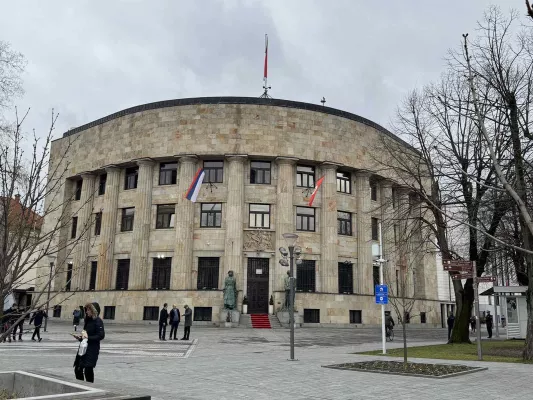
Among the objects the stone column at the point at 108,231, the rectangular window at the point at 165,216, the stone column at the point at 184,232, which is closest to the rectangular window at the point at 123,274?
the stone column at the point at 108,231

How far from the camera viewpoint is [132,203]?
145ft

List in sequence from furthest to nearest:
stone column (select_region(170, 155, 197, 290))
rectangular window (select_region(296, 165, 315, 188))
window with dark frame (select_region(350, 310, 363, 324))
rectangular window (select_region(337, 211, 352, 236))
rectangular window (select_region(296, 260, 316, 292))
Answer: rectangular window (select_region(337, 211, 352, 236)) → rectangular window (select_region(296, 165, 315, 188)) → window with dark frame (select_region(350, 310, 363, 324)) → rectangular window (select_region(296, 260, 316, 292)) → stone column (select_region(170, 155, 197, 290))

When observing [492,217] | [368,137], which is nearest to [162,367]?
[492,217]

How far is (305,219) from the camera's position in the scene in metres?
42.6

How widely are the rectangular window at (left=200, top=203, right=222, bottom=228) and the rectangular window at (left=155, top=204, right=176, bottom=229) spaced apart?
8.87 feet

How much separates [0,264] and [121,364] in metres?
9.23

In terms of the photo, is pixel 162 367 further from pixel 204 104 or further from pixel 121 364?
pixel 204 104

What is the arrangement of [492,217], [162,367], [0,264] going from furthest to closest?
[492,217]
[162,367]
[0,264]

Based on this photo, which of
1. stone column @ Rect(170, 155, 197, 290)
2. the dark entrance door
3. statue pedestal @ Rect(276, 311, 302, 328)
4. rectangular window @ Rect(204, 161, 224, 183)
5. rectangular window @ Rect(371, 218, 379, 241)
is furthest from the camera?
rectangular window @ Rect(371, 218, 379, 241)

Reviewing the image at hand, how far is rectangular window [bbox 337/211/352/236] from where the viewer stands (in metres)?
43.8

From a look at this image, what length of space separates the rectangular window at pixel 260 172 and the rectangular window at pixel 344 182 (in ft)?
22.4

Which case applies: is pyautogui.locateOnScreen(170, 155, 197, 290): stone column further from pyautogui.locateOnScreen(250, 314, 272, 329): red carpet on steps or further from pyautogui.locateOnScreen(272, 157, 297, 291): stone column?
pyautogui.locateOnScreen(272, 157, 297, 291): stone column

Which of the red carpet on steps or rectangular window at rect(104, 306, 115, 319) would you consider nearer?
the red carpet on steps

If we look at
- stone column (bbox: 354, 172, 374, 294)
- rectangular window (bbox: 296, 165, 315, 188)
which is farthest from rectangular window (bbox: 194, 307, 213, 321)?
rectangular window (bbox: 296, 165, 315, 188)
